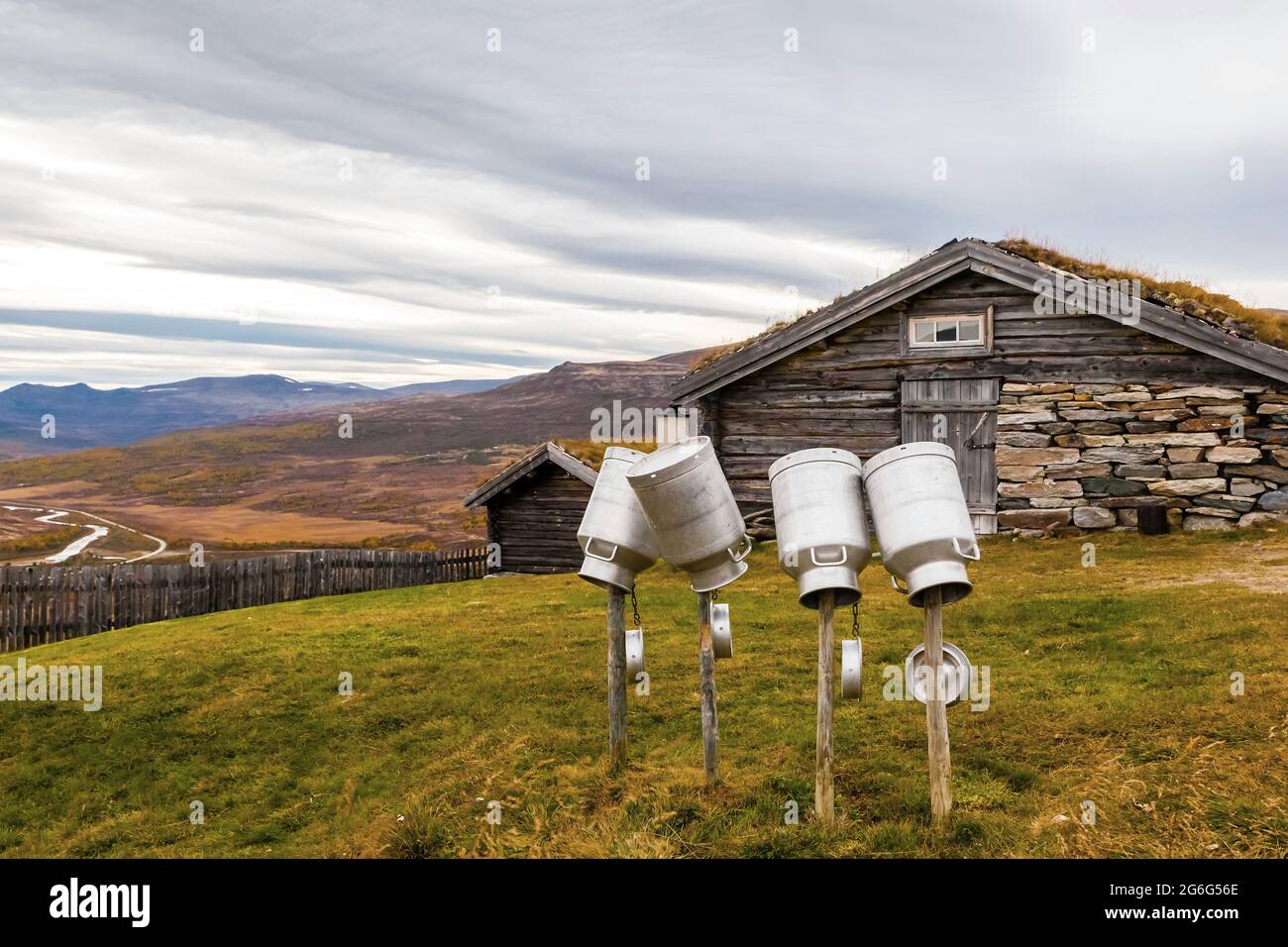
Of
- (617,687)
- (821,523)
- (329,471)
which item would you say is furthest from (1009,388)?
(329,471)

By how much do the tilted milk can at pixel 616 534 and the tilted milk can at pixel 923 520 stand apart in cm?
157

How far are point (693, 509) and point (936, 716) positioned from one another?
181 cm

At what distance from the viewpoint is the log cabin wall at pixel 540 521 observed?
21.1 meters

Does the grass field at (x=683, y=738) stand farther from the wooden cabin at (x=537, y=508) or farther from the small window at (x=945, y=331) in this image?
the wooden cabin at (x=537, y=508)

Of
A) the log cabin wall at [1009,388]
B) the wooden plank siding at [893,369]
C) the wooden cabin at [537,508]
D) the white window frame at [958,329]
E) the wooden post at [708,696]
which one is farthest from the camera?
the wooden cabin at [537,508]

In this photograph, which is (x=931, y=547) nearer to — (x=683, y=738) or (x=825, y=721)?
(x=825, y=721)

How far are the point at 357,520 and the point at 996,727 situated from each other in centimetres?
7812

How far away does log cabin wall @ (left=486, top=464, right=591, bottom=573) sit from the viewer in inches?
829

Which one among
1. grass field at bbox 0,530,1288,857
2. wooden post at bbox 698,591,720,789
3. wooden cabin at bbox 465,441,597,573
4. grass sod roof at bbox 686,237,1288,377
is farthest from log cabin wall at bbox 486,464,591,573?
wooden post at bbox 698,591,720,789

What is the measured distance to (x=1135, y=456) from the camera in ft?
48.0

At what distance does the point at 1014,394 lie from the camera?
15.2m

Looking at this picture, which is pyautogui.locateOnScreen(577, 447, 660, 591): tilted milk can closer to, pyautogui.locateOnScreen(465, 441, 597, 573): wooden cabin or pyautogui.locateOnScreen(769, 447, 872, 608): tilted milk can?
pyautogui.locateOnScreen(769, 447, 872, 608): tilted milk can

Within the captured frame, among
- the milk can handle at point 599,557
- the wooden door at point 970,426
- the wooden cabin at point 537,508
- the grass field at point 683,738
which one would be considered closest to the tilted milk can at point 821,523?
the milk can handle at point 599,557
